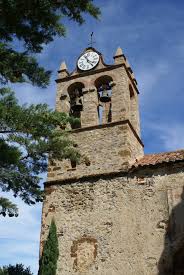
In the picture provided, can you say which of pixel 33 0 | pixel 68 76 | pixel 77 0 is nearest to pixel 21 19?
pixel 33 0

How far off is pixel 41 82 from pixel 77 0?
6.45ft

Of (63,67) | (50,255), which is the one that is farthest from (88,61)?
(50,255)

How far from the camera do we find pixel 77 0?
25.9 ft

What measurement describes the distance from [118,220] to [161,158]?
7.94 feet

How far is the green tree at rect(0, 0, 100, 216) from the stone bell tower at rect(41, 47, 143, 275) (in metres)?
2.31

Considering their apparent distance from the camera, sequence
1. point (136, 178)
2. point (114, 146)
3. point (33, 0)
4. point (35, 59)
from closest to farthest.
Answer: point (33, 0), point (35, 59), point (136, 178), point (114, 146)

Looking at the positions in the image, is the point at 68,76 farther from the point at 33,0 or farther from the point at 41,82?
the point at 33,0

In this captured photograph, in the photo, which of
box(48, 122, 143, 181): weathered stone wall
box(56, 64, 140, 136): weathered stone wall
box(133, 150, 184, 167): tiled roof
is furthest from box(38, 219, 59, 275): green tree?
box(56, 64, 140, 136): weathered stone wall

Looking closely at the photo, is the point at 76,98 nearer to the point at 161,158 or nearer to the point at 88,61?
the point at 88,61

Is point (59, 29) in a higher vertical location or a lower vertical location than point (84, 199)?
higher

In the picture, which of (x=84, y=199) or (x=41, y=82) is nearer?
(x=41, y=82)

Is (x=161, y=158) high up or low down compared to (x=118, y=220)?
up

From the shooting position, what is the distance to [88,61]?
48.8 ft

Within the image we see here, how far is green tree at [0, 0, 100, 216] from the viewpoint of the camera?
7.53 m
